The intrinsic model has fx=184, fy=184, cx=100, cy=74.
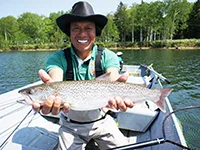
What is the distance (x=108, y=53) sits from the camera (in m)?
2.94

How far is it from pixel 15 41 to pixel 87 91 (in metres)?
79.5

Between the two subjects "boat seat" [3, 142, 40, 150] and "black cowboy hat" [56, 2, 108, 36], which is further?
"boat seat" [3, 142, 40, 150]

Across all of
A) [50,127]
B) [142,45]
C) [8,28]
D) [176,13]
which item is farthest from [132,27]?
[50,127]

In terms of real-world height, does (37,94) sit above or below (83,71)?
below

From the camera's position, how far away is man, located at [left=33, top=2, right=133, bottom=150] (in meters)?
2.62

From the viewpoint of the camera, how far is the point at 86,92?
2355 mm

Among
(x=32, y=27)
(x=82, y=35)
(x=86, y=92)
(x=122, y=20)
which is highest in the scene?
A: (x=122, y=20)

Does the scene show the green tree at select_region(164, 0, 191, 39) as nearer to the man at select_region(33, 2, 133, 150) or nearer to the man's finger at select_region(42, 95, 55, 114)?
the man at select_region(33, 2, 133, 150)

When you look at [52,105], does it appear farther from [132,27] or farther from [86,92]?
[132,27]

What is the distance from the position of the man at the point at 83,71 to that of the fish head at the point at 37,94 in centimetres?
35

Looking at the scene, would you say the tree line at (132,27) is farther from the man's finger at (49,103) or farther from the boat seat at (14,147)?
the man's finger at (49,103)

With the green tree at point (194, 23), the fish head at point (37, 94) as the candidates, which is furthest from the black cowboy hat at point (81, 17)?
the green tree at point (194, 23)

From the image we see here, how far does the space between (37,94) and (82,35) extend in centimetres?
104

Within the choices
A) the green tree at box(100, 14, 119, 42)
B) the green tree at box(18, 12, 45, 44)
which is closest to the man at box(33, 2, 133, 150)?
the green tree at box(100, 14, 119, 42)
